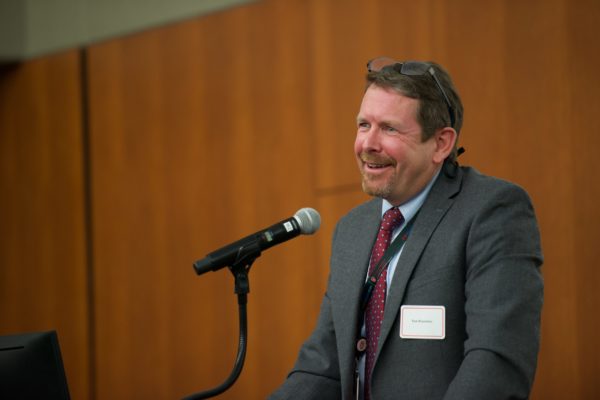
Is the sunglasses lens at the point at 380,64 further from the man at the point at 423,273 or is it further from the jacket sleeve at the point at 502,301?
the jacket sleeve at the point at 502,301

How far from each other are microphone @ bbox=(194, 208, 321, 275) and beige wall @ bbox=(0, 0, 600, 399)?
208 centimetres

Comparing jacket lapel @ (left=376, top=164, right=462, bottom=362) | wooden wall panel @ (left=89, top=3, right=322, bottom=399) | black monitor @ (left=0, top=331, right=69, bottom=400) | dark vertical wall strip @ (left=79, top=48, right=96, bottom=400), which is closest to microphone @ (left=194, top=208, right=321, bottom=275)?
jacket lapel @ (left=376, top=164, right=462, bottom=362)

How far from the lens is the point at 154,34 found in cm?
602

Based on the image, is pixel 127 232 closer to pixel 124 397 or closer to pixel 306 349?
pixel 124 397

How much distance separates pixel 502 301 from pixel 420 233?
14.5 inches

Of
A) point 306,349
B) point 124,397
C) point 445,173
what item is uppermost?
point 445,173

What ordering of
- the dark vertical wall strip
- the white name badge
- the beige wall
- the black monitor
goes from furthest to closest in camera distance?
the dark vertical wall strip < the beige wall < the white name badge < the black monitor

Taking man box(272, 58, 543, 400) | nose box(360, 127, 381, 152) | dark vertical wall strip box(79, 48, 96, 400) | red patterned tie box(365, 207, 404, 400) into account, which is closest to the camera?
man box(272, 58, 543, 400)

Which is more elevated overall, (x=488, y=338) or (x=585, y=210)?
(x=585, y=210)

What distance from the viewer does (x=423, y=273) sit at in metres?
2.46

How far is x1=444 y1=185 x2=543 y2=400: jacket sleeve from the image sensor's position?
2189 mm

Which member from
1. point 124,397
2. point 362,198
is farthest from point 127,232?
point 362,198

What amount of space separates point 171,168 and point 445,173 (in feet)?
11.4

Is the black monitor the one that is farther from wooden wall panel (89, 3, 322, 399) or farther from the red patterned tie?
wooden wall panel (89, 3, 322, 399)
